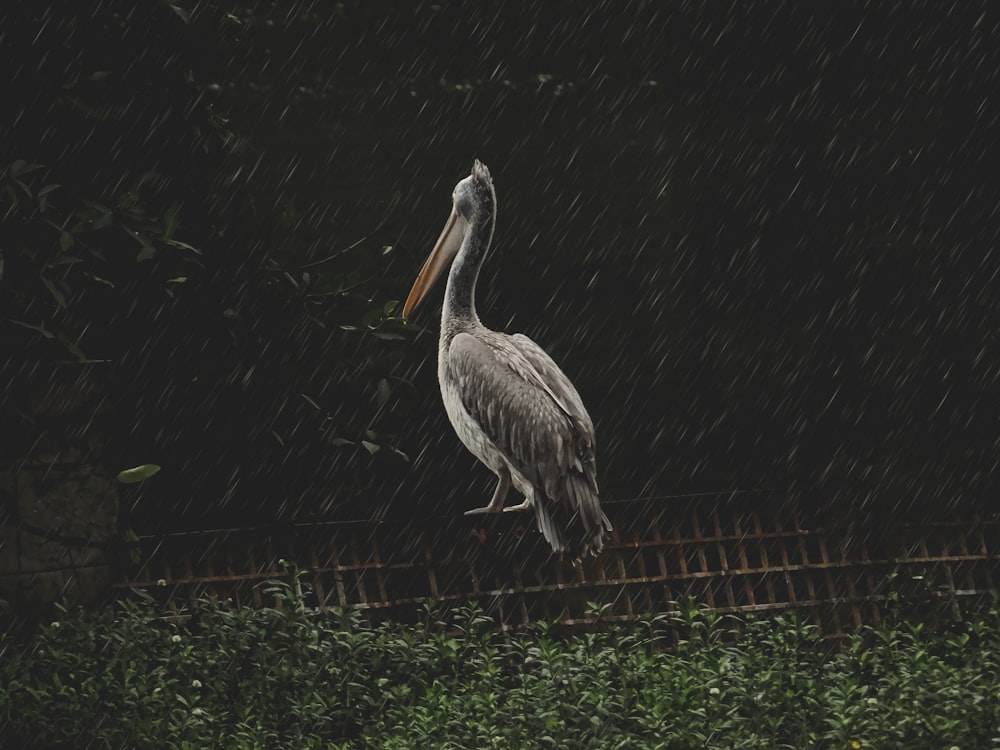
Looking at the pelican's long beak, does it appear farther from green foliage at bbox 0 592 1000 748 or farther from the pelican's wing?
green foliage at bbox 0 592 1000 748

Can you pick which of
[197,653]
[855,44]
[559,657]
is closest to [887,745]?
[559,657]

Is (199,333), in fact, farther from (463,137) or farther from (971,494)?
(971,494)

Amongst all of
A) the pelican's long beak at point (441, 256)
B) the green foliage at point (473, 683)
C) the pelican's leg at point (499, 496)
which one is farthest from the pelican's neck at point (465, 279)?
the green foliage at point (473, 683)

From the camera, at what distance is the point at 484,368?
5.71 meters

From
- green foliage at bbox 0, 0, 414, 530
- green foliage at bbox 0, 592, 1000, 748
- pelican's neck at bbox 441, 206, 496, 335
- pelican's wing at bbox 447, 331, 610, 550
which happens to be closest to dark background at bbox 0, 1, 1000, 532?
green foliage at bbox 0, 0, 414, 530

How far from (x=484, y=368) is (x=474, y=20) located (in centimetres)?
Result: 239

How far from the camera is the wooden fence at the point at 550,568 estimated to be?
6051 millimetres

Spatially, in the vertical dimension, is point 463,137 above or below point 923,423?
above

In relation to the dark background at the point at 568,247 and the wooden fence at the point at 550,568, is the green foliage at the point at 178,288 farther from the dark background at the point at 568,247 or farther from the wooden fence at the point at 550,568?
the wooden fence at the point at 550,568

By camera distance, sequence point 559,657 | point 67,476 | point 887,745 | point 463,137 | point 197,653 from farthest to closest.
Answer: point 463,137
point 67,476
point 197,653
point 559,657
point 887,745

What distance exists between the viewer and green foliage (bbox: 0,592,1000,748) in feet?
15.8

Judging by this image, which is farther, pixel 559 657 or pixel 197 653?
pixel 197 653

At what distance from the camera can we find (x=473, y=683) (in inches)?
210

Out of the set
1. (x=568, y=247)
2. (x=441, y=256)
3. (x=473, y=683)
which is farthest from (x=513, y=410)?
(x=568, y=247)
